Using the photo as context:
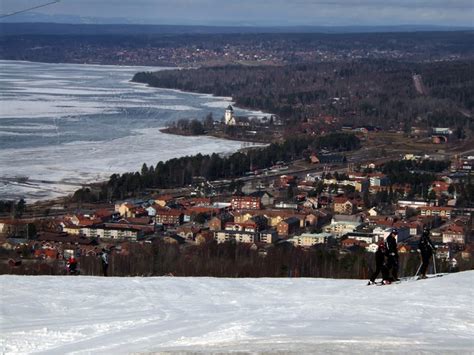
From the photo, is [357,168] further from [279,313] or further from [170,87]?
[170,87]

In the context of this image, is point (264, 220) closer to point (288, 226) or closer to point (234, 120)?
point (288, 226)

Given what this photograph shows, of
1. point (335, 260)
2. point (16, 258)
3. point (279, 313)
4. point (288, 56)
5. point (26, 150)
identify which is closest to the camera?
point (279, 313)

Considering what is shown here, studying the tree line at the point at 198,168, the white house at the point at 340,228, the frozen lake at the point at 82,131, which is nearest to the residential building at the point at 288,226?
the white house at the point at 340,228

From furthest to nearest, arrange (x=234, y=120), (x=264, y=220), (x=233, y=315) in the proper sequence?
(x=234, y=120) → (x=264, y=220) → (x=233, y=315)

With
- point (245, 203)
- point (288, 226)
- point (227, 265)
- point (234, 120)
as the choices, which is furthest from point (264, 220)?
point (234, 120)

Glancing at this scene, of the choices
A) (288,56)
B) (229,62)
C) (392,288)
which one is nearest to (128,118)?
(392,288)

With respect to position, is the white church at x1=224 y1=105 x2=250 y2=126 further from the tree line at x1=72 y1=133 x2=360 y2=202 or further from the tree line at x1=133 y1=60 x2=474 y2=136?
the tree line at x1=72 y1=133 x2=360 y2=202
